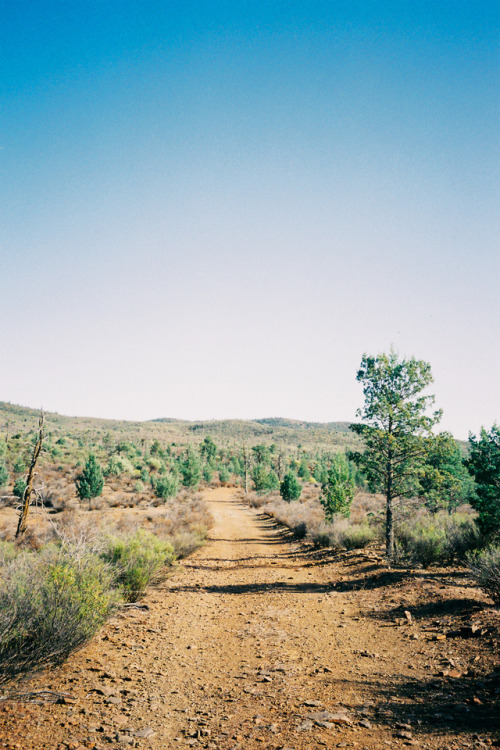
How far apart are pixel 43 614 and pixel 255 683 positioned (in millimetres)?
3361

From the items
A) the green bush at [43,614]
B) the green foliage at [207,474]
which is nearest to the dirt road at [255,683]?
the green bush at [43,614]

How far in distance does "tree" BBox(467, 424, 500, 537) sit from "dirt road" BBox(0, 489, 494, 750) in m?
3.51

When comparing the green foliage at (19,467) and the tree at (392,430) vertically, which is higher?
the tree at (392,430)

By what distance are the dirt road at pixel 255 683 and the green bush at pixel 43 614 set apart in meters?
0.43

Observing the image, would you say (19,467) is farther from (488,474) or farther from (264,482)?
(488,474)

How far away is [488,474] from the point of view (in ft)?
34.6

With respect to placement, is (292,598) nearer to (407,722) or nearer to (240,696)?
(240,696)

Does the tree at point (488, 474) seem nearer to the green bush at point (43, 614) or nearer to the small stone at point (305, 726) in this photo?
the small stone at point (305, 726)

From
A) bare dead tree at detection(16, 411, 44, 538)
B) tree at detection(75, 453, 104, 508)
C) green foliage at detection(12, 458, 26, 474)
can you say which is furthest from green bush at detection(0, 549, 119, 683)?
green foliage at detection(12, 458, 26, 474)

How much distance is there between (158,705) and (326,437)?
13195 centimetres

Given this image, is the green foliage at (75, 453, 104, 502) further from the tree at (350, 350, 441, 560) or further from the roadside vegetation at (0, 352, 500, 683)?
the tree at (350, 350, 441, 560)

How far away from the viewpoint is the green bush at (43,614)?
502 cm

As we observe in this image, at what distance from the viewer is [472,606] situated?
26.3ft

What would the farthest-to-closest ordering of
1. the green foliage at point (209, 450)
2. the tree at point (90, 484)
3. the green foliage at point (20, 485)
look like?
the green foliage at point (209, 450) < the tree at point (90, 484) < the green foliage at point (20, 485)
